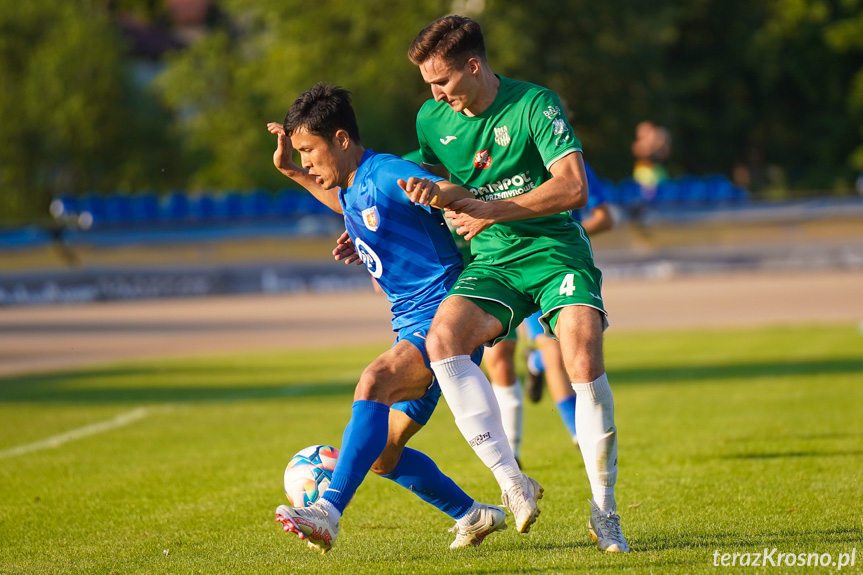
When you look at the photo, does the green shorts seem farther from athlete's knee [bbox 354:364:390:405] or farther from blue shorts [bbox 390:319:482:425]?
athlete's knee [bbox 354:364:390:405]

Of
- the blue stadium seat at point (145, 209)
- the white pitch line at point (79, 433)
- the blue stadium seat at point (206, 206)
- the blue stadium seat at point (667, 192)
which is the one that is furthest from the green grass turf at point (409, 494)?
the blue stadium seat at point (206, 206)

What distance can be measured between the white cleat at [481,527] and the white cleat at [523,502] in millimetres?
253

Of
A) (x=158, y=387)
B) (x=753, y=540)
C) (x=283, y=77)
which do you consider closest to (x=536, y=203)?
(x=753, y=540)

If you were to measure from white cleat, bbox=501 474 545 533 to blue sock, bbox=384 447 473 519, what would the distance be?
35cm

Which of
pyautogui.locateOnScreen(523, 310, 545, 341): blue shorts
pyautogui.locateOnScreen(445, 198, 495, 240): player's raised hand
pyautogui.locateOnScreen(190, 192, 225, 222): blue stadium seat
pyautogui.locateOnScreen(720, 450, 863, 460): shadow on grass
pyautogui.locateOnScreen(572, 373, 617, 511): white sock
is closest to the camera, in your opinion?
pyautogui.locateOnScreen(445, 198, 495, 240): player's raised hand

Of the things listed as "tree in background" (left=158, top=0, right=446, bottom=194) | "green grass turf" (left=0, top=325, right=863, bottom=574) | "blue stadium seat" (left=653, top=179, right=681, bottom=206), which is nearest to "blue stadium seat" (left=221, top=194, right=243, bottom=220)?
"tree in background" (left=158, top=0, right=446, bottom=194)

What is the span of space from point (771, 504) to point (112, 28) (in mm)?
42473

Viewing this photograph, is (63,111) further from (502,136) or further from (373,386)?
(373,386)

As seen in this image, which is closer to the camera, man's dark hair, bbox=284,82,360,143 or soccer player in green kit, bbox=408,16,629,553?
soccer player in green kit, bbox=408,16,629,553

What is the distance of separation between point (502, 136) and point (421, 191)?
55 cm

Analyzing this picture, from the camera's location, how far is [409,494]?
616 cm

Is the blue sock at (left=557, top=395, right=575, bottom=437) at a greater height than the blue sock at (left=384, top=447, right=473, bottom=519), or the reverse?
the blue sock at (left=384, top=447, right=473, bottom=519)

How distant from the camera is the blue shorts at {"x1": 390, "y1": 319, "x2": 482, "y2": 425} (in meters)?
4.51

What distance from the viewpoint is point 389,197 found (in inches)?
174
